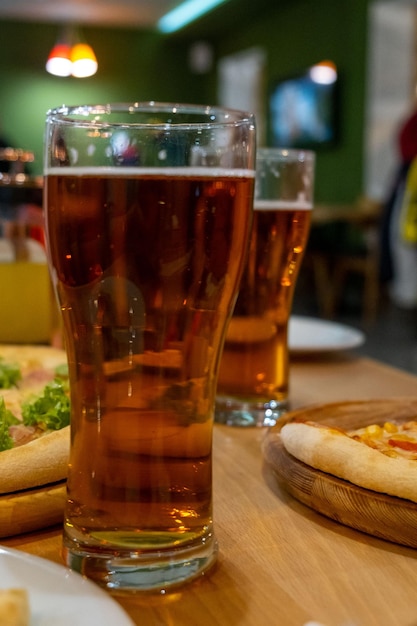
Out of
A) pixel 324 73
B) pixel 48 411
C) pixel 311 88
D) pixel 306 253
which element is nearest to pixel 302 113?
pixel 311 88

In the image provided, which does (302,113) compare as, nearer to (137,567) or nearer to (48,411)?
(48,411)

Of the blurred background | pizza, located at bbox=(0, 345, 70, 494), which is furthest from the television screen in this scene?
pizza, located at bbox=(0, 345, 70, 494)

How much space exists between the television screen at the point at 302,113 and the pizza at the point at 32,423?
7.53 m

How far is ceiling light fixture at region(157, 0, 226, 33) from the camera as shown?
354 inches

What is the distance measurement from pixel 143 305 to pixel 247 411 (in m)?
0.43

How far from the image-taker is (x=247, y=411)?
0.92m

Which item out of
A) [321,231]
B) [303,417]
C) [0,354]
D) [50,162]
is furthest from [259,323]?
[321,231]

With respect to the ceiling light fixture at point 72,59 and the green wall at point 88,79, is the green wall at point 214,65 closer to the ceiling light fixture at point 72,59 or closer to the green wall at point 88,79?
the green wall at point 88,79

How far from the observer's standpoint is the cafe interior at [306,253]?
0.51 metres

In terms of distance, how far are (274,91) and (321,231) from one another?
261 cm

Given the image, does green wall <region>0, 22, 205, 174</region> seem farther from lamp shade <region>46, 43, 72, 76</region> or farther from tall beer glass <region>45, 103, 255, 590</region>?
tall beer glass <region>45, 103, 255, 590</region>

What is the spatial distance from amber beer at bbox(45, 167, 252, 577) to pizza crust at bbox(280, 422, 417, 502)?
5.0 inches

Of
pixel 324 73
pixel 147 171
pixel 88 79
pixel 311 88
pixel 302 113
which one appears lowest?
pixel 147 171

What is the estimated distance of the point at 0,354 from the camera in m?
1.00
